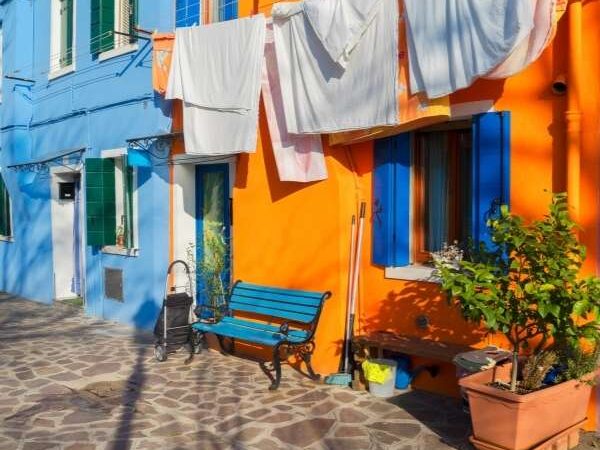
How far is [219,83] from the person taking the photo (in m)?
6.98

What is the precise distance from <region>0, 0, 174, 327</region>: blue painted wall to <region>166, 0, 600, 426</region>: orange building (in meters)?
0.71

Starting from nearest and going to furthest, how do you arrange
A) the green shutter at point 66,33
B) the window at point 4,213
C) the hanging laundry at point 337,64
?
the hanging laundry at point 337,64
the green shutter at point 66,33
the window at point 4,213

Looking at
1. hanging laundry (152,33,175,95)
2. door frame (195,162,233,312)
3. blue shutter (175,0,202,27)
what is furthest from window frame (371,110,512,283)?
blue shutter (175,0,202,27)

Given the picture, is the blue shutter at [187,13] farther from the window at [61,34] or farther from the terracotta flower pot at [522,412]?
the terracotta flower pot at [522,412]

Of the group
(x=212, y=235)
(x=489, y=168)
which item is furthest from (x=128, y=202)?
(x=489, y=168)

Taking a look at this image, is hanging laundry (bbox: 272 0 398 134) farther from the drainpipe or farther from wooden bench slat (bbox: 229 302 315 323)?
wooden bench slat (bbox: 229 302 315 323)

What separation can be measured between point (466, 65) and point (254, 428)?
3.27 metres

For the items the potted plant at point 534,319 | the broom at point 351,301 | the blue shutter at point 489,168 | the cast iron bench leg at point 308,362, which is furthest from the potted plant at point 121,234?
the potted plant at point 534,319

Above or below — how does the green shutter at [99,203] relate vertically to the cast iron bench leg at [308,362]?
above

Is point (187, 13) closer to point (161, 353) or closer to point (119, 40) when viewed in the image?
point (119, 40)

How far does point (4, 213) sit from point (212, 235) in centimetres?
674

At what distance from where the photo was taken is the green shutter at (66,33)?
10695 mm

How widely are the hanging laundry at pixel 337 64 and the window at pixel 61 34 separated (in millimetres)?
5711

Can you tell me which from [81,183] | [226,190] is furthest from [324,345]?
[81,183]
